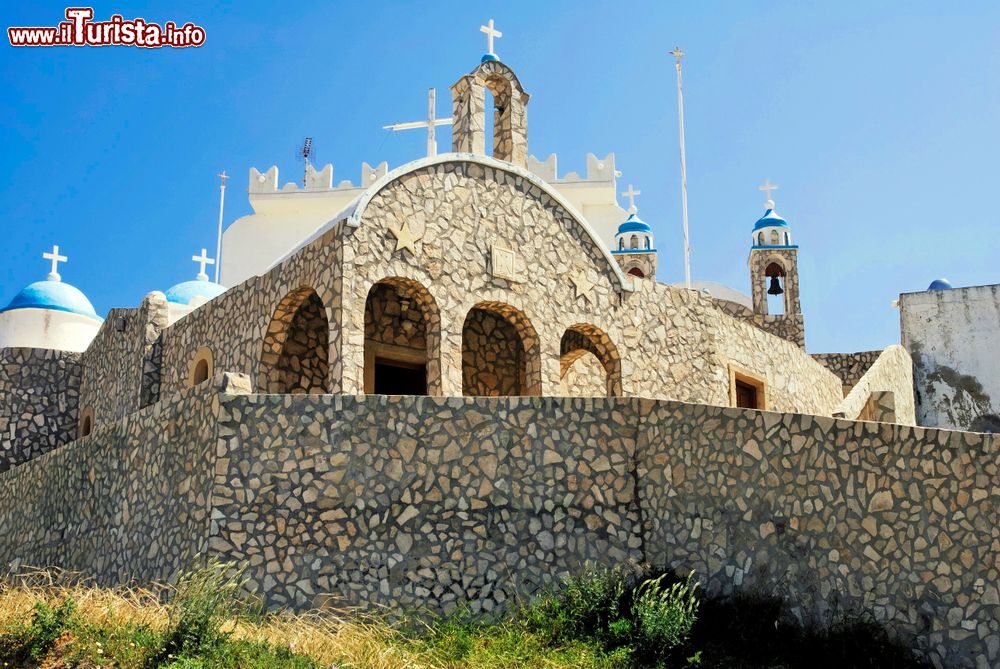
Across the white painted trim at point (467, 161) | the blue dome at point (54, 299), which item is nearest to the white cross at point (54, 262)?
the blue dome at point (54, 299)

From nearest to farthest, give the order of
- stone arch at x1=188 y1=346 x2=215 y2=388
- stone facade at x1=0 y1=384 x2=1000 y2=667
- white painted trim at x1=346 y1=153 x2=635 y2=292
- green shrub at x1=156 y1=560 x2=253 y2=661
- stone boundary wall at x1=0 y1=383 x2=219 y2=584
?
green shrub at x1=156 y1=560 x2=253 y2=661, stone facade at x1=0 y1=384 x2=1000 y2=667, stone boundary wall at x1=0 y1=383 x2=219 y2=584, white painted trim at x1=346 y1=153 x2=635 y2=292, stone arch at x1=188 y1=346 x2=215 y2=388

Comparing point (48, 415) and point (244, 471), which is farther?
point (48, 415)

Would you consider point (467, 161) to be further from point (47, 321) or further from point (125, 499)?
point (47, 321)

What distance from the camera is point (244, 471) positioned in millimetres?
9992

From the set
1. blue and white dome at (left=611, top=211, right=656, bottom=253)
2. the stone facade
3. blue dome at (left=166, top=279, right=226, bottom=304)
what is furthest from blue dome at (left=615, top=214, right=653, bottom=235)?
the stone facade

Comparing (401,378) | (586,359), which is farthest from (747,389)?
(401,378)

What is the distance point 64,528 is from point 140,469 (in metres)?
1.93

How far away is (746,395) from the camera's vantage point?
61.5 ft

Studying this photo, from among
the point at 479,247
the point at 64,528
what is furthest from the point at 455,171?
the point at 64,528

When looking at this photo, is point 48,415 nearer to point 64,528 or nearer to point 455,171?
point 64,528

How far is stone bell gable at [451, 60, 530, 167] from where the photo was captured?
14.8 meters

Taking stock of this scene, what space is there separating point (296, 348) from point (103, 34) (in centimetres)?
523

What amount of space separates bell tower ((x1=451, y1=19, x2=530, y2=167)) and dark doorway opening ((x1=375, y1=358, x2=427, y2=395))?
310cm

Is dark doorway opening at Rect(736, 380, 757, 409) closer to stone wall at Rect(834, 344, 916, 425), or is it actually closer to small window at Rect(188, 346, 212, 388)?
stone wall at Rect(834, 344, 916, 425)
